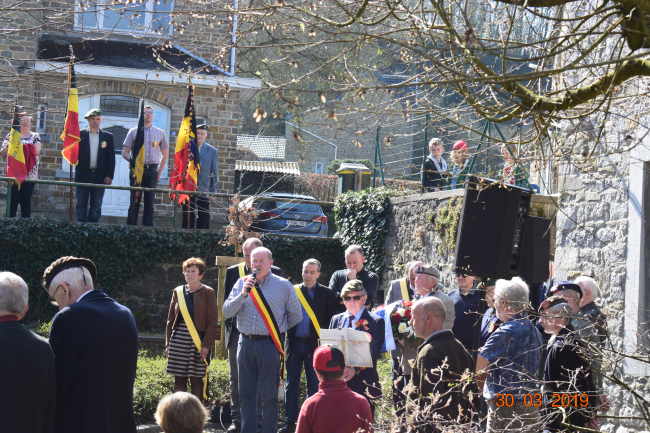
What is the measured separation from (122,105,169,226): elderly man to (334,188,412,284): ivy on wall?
3667 millimetres

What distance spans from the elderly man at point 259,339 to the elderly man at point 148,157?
6.28m

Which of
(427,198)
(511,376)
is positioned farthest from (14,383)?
(427,198)

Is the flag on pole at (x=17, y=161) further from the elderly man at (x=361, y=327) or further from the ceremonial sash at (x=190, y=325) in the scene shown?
the elderly man at (x=361, y=327)

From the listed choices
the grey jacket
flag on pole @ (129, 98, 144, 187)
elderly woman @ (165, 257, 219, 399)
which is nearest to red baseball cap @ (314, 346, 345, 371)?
elderly woman @ (165, 257, 219, 399)

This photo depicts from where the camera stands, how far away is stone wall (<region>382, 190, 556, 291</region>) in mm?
9176

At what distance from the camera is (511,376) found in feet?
15.7

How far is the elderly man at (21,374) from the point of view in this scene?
372 centimetres

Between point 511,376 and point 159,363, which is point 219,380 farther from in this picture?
point 511,376

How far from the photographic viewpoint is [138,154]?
12.4 meters

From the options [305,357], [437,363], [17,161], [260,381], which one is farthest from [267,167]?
[437,363]

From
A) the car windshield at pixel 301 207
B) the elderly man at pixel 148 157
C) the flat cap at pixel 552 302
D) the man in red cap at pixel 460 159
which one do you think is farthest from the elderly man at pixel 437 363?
the car windshield at pixel 301 207

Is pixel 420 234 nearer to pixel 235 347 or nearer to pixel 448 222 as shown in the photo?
pixel 448 222

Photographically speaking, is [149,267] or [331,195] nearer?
[149,267]

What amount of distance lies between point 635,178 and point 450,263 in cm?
318
